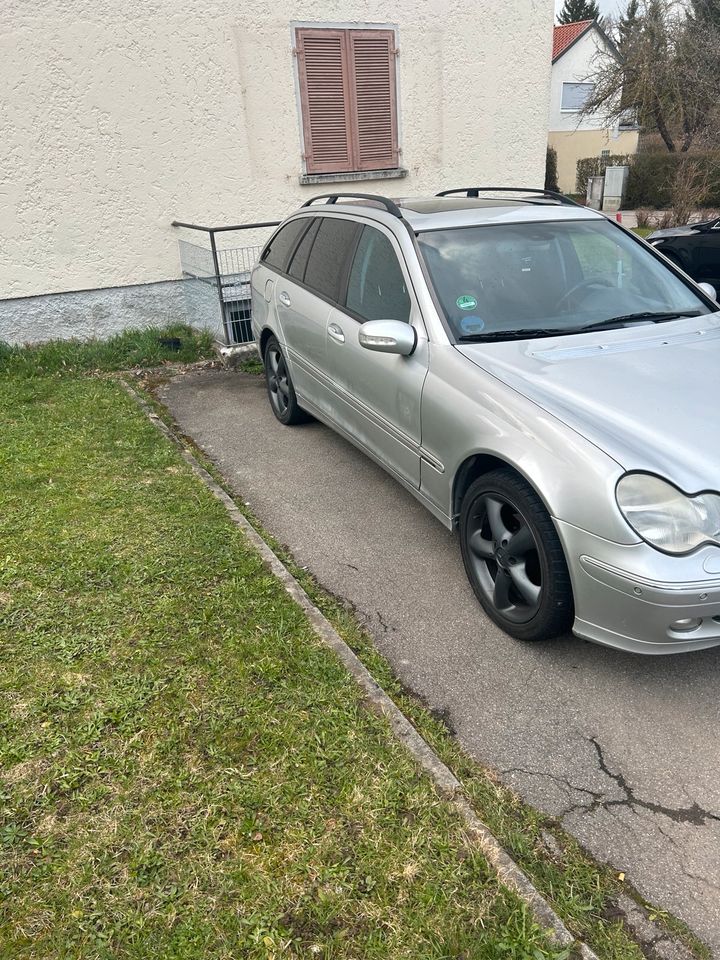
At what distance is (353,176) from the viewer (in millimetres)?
8820

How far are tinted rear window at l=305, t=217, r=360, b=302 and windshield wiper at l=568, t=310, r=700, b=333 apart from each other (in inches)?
61.0

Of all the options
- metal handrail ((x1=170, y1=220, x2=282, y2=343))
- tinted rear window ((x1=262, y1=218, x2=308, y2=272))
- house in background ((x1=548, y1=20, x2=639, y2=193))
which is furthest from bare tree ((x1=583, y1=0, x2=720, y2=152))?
tinted rear window ((x1=262, y1=218, x2=308, y2=272))

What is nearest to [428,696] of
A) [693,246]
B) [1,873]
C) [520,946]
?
[520,946]

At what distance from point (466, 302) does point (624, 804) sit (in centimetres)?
231

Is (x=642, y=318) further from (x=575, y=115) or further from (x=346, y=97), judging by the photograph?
(x=575, y=115)

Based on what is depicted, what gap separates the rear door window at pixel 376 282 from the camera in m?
3.75

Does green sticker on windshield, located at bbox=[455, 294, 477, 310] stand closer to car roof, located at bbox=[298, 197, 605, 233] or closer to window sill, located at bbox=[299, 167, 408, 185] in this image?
car roof, located at bbox=[298, 197, 605, 233]

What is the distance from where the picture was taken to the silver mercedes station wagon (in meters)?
2.46

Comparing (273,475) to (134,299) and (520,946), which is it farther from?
(134,299)

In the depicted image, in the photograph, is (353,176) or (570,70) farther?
(570,70)

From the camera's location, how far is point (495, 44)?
9.11m

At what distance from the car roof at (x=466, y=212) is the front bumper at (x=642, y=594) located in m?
2.10

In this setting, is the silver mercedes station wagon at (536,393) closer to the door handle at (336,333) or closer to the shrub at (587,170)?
the door handle at (336,333)

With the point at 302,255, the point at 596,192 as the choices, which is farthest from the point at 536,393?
the point at 596,192
